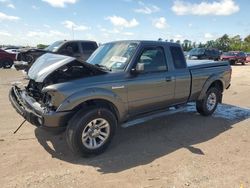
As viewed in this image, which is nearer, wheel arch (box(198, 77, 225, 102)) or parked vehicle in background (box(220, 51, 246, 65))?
wheel arch (box(198, 77, 225, 102))

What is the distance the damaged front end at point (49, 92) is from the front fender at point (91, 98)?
8cm

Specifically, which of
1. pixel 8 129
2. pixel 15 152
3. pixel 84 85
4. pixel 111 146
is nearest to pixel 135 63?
pixel 84 85

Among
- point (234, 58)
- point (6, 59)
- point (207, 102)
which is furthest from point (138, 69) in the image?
point (234, 58)

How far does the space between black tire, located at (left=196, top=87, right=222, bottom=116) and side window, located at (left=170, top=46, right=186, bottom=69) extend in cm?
→ 126

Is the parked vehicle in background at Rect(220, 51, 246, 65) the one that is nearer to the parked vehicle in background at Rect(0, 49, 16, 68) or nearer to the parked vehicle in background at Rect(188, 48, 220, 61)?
the parked vehicle in background at Rect(188, 48, 220, 61)

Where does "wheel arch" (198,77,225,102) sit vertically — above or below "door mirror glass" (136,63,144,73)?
below

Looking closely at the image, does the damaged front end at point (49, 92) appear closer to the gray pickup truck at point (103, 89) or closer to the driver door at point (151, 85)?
the gray pickup truck at point (103, 89)

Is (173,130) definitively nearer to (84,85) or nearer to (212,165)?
(212,165)

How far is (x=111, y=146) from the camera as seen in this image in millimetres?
5078

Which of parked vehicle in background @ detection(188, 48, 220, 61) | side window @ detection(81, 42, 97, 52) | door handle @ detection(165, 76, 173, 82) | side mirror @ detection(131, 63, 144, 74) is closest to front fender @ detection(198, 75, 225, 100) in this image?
door handle @ detection(165, 76, 173, 82)

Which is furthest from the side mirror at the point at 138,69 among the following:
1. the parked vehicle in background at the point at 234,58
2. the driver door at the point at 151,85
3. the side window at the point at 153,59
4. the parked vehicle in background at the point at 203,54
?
the parked vehicle in background at the point at 234,58

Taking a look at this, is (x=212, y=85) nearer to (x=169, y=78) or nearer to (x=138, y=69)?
(x=169, y=78)

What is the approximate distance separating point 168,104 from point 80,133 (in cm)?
227

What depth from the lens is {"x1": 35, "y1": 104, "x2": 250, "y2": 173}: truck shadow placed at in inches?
177
